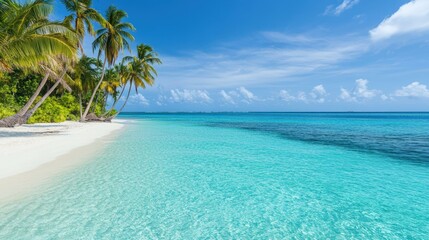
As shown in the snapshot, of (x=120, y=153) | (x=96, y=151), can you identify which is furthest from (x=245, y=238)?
(x=96, y=151)

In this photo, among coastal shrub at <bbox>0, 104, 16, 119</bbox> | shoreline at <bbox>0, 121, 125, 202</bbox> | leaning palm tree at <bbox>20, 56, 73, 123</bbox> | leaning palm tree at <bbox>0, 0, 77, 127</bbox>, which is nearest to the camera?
shoreline at <bbox>0, 121, 125, 202</bbox>

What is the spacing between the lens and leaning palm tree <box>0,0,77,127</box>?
31.9 feet

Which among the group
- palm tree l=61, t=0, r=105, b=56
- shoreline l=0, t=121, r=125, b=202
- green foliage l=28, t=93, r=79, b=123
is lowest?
shoreline l=0, t=121, r=125, b=202

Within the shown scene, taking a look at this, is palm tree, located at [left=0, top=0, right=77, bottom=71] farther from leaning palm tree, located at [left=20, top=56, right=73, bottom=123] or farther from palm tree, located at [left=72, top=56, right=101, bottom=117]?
palm tree, located at [left=72, top=56, right=101, bottom=117]

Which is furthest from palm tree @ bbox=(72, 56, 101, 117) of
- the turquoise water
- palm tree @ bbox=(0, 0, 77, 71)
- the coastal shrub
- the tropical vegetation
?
the turquoise water

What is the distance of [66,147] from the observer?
10.9m

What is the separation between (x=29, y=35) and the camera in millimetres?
9852

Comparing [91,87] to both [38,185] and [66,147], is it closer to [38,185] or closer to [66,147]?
[66,147]

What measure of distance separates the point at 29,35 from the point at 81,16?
1071 cm

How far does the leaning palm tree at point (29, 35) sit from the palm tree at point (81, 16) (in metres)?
6.84

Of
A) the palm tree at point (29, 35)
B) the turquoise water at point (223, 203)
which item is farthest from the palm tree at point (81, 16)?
the turquoise water at point (223, 203)

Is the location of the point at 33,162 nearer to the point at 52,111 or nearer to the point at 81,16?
the point at 81,16

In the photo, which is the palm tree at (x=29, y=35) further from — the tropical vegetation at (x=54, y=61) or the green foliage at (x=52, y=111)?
the green foliage at (x=52, y=111)

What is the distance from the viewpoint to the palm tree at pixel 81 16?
728 inches
